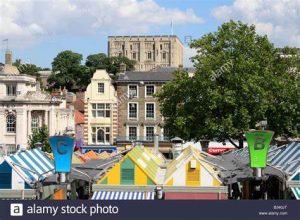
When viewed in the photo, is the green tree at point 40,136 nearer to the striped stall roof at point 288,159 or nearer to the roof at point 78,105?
the roof at point 78,105

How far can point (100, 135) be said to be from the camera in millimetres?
71188

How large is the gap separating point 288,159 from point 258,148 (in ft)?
17.5

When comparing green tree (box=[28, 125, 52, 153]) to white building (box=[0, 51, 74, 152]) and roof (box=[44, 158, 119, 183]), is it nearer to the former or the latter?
white building (box=[0, 51, 74, 152])

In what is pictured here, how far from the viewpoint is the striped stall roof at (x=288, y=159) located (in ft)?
75.3

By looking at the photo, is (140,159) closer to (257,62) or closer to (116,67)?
(257,62)

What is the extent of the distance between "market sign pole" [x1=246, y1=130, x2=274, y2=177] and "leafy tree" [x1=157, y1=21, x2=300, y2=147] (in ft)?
94.2

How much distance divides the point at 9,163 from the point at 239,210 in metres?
8.18

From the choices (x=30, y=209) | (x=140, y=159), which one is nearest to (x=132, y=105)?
(x=140, y=159)

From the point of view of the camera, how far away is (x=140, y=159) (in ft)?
75.8

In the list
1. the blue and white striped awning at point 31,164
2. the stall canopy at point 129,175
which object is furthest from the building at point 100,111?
the stall canopy at point 129,175

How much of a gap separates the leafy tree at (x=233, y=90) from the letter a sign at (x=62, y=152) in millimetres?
28784

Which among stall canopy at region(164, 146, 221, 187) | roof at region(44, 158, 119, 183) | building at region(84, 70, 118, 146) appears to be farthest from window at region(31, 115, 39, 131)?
stall canopy at region(164, 146, 221, 187)

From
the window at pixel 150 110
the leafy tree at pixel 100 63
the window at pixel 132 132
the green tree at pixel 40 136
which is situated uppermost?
the leafy tree at pixel 100 63

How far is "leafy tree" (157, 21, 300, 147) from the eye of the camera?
162ft
